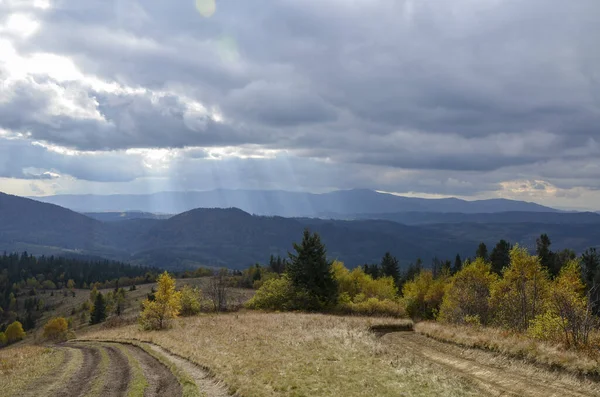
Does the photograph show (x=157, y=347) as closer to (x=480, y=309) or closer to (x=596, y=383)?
(x=596, y=383)

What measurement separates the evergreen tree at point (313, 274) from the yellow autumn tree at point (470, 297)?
18812mm

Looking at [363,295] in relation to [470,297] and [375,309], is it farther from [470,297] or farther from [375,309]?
[470,297]

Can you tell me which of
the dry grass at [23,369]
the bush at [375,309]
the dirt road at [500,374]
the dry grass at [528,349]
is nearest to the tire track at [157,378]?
the dry grass at [23,369]

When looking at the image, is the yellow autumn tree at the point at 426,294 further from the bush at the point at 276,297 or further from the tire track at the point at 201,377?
the tire track at the point at 201,377

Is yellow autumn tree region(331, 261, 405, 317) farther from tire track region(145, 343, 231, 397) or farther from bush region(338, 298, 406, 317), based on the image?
tire track region(145, 343, 231, 397)

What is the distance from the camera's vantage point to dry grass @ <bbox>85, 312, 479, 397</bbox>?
1820 centimetres

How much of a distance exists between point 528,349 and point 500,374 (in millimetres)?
3116

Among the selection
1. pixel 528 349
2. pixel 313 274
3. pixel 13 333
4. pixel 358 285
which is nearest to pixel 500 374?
pixel 528 349

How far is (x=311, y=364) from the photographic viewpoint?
22734mm

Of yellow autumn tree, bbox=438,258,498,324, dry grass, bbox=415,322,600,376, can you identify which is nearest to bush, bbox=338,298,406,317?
yellow autumn tree, bbox=438,258,498,324

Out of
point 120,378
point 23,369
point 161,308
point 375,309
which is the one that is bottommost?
point 375,309

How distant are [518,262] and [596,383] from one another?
45.5 meters

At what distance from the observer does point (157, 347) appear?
35.0 meters

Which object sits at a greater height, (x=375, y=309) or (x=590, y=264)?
(x=590, y=264)
